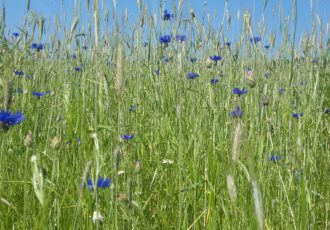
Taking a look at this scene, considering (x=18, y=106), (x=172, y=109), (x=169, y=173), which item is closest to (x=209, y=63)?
(x=172, y=109)

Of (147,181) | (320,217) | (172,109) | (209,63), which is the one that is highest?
(209,63)

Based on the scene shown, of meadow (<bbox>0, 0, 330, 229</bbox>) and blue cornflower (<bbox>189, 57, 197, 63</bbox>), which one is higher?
blue cornflower (<bbox>189, 57, 197, 63</bbox>)

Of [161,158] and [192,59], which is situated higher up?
[192,59]

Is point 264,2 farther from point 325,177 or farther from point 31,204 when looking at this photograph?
point 31,204

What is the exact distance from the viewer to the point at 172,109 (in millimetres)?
2039

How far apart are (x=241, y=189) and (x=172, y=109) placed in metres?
0.90

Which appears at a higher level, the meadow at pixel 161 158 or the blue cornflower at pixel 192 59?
the blue cornflower at pixel 192 59

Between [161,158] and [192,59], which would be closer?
[161,158]

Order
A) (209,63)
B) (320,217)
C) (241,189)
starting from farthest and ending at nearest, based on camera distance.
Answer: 1. (209,63)
2. (320,217)
3. (241,189)

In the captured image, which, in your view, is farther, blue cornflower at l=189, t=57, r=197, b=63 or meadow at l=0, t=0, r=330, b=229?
blue cornflower at l=189, t=57, r=197, b=63

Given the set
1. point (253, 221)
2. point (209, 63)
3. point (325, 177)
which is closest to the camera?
point (253, 221)

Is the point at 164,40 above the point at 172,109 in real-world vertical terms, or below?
above

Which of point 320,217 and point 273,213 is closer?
point 273,213

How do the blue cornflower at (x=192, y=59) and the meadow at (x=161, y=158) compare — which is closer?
the meadow at (x=161, y=158)
